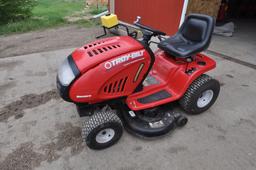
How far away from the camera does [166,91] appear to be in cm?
212

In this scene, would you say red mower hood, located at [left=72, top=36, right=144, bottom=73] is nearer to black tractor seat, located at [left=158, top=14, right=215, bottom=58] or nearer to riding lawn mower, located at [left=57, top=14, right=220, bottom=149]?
riding lawn mower, located at [left=57, top=14, right=220, bottom=149]

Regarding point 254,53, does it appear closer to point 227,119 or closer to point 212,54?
point 212,54

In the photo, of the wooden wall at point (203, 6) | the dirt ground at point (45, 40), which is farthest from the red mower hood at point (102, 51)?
the wooden wall at point (203, 6)

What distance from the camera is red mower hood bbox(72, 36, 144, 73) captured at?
64.1 inches

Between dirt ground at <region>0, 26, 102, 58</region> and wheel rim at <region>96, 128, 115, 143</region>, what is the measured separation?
10.6 ft

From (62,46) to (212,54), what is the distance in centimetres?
338

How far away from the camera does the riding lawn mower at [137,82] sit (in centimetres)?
164

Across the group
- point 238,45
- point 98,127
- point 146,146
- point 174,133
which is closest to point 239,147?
point 174,133

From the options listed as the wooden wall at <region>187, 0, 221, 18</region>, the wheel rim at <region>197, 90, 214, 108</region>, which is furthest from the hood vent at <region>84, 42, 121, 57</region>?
the wooden wall at <region>187, 0, 221, 18</region>

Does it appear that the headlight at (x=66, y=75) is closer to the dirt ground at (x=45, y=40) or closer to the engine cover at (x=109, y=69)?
the engine cover at (x=109, y=69)

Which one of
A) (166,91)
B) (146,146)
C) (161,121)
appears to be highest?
(166,91)

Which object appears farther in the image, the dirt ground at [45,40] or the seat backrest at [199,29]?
the dirt ground at [45,40]

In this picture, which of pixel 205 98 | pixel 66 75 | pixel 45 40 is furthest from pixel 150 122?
pixel 45 40

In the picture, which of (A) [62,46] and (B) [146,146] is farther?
(A) [62,46]
